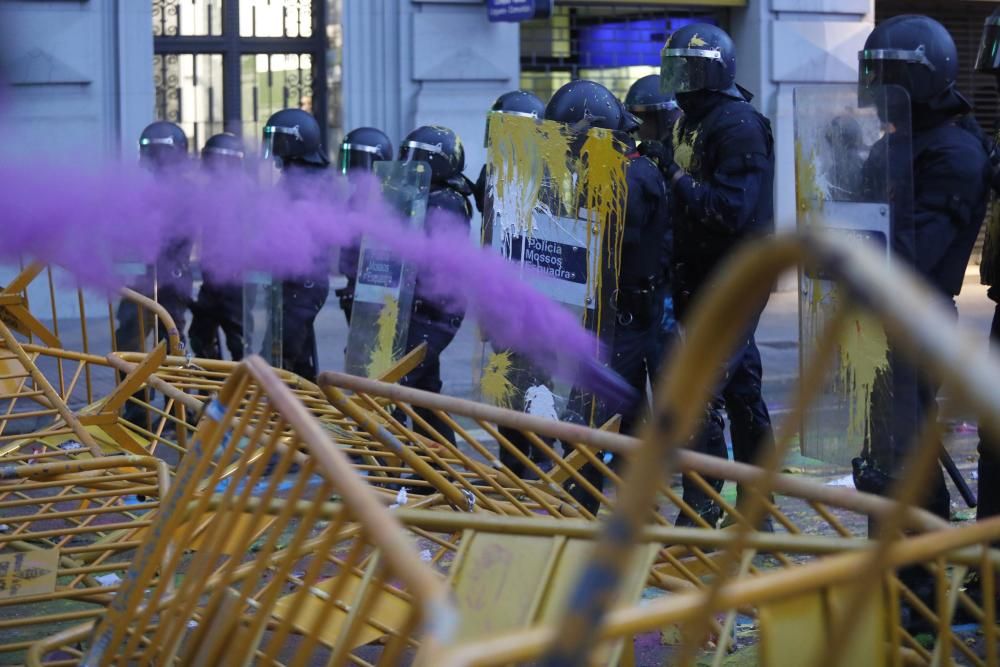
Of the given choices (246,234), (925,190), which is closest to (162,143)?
(246,234)

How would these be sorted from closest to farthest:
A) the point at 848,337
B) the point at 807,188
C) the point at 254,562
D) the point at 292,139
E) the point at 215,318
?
the point at 254,562
the point at 848,337
the point at 807,188
the point at 292,139
the point at 215,318

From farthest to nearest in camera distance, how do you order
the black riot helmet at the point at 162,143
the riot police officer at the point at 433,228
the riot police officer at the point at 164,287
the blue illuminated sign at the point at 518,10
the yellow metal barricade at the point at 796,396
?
the blue illuminated sign at the point at 518,10 → the black riot helmet at the point at 162,143 → the riot police officer at the point at 164,287 → the riot police officer at the point at 433,228 → the yellow metal barricade at the point at 796,396

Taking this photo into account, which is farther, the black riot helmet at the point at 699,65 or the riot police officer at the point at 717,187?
the black riot helmet at the point at 699,65

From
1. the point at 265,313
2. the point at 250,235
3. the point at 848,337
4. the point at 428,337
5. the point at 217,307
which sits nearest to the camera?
the point at 848,337

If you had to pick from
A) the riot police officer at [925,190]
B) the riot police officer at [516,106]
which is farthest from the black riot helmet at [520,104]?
the riot police officer at [925,190]

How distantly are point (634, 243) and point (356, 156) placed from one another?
109 inches

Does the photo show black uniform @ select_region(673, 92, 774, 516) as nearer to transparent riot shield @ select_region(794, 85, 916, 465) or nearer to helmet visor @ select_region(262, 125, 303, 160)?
transparent riot shield @ select_region(794, 85, 916, 465)

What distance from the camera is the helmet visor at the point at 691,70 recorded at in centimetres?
587

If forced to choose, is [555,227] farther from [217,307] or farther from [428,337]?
[217,307]

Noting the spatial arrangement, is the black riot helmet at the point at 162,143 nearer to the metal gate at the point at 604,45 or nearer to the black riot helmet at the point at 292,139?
the black riot helmet at the point at 292,139

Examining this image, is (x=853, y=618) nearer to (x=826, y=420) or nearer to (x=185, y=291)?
(x=826, y=420)

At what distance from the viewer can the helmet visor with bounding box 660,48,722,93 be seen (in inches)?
231

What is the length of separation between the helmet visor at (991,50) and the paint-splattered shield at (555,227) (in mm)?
1376

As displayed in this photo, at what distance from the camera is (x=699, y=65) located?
19.3 feet
